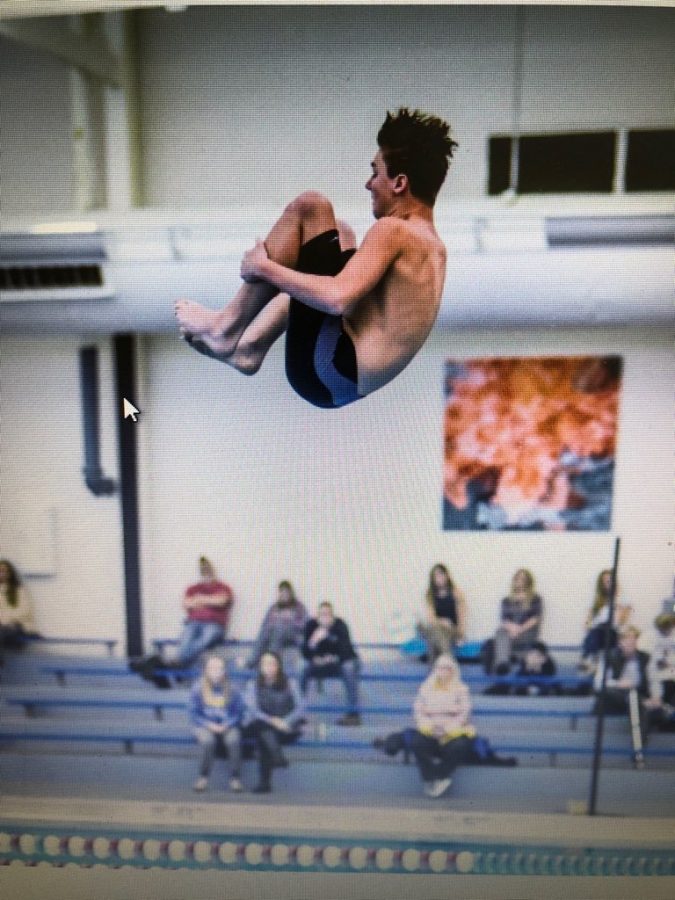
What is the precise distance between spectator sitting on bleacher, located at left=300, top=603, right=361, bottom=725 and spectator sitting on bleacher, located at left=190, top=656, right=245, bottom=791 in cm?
20

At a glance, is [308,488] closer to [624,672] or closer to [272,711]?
[272,711]

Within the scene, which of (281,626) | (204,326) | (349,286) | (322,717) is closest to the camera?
(349,286)

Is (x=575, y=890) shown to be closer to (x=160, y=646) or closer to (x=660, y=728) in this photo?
(x=660, y=728)

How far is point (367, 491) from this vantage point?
1.75 meters

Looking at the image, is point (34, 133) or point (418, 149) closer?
point (418, 149)

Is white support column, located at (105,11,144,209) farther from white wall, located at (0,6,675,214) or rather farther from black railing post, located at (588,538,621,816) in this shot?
black railing post, located at (588,538,621,816)

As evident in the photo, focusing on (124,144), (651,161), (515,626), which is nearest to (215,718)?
(515,626)

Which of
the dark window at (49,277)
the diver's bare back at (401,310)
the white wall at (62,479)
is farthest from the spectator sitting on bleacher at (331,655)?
the dark window at (49,277)

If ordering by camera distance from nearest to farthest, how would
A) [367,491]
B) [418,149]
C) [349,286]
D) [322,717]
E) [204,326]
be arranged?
[349,286] → [418,149] → [204,326] → [367,491] → [322,717]

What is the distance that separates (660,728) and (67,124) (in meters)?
2.13

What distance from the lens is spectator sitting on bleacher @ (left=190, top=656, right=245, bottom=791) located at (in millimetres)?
1868

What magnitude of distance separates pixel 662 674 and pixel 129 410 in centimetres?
150

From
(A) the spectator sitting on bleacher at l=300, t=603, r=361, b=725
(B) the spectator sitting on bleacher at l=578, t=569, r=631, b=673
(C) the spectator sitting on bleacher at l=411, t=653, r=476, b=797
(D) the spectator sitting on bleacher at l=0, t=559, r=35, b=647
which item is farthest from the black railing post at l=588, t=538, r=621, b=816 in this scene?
(D) the spectator sitting on bleacher at l=0, t=559, r=35, b=647

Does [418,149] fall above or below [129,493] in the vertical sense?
above
